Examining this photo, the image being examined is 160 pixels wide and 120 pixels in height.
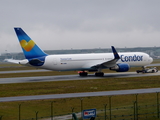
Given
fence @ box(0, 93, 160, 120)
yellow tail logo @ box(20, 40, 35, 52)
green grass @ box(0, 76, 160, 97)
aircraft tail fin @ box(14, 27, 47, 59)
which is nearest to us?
fence @ box(0, 93, 160, 120)

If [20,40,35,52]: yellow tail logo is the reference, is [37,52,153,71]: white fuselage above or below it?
below

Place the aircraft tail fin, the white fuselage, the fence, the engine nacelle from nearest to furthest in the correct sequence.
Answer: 1. the fence
2. the aircraft tail fin
3. the white fuselage
4. the engine nacelle

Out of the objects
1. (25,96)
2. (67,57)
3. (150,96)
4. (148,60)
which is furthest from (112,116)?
(148,60)

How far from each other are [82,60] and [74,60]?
1857mm

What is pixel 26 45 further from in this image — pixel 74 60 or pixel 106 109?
pixel 106 109

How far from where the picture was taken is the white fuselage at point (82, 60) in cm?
5825

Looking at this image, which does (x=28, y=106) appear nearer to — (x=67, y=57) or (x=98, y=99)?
(x=98, y=99)

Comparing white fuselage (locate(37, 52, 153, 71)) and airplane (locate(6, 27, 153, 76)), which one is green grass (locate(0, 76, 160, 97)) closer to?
airplane (locate(6, 27, 153, 76))

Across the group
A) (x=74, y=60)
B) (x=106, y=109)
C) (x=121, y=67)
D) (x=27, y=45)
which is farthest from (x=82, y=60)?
(x=106, y=109)

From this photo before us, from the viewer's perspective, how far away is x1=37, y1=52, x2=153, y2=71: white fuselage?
191 feet

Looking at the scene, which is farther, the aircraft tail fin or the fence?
the aircraft tail fin

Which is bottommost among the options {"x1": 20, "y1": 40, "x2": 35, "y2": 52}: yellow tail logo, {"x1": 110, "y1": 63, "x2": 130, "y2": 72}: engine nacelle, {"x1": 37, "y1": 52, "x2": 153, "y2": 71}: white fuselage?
{"x1": 110, "y1": 63, "x2": 130, "y2": 72}: engine nacelle

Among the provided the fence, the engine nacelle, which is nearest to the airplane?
the engine nacelle

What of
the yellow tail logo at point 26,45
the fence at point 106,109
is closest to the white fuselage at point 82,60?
the yellow tail logo at point 26,45
